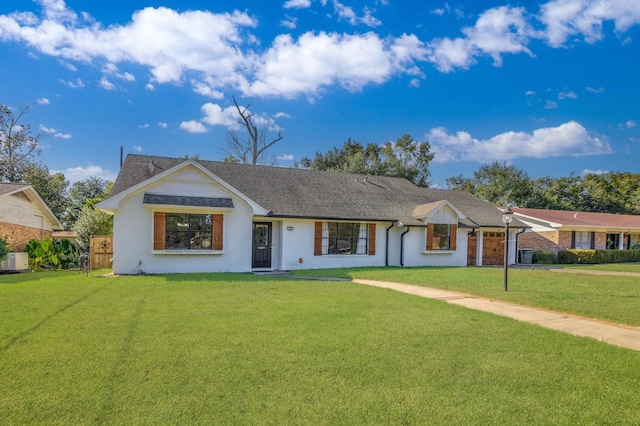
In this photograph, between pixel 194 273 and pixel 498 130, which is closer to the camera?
pixel 194 273

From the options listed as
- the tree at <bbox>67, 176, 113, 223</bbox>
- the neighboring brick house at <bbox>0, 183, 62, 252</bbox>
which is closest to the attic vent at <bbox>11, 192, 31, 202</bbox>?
the neighboring brick house at <bbox>0, 183, 62, 252</bbox>

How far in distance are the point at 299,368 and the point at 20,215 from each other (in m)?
21.2

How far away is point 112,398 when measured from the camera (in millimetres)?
3664

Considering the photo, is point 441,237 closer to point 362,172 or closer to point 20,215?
point 362,172

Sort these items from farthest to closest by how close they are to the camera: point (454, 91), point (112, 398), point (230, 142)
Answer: point (230, 142)
point (454, 91)
point (112, 398)

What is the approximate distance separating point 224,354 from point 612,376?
445 centimetres

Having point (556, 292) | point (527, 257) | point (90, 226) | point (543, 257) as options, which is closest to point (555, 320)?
point (556, 292)

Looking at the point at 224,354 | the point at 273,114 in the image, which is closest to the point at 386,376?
the point at 224,354

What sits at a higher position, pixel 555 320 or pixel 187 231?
pixel 187 231

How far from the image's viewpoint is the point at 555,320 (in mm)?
7266

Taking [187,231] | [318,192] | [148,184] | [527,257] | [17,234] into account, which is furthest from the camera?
[527,257]

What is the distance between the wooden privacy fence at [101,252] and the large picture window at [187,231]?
13.9 ft

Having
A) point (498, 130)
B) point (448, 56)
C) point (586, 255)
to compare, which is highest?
point (448, 56)

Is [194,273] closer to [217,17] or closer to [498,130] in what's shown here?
[217,17]
